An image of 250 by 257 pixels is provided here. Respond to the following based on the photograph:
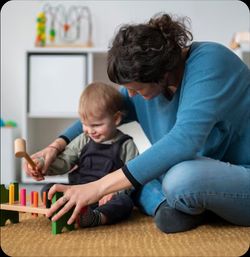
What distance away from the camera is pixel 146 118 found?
1.21m

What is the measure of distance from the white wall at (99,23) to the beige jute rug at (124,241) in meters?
1.81

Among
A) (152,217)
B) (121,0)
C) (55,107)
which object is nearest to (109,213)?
(152,217)

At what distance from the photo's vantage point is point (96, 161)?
127 centimetres

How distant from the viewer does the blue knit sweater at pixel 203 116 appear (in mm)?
853

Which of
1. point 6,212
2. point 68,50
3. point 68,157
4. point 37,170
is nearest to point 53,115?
point 68,50

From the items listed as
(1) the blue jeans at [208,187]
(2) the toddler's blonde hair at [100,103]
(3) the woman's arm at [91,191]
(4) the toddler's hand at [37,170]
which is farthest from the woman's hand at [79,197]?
(2) the toddler's blonde hair at [100,103]

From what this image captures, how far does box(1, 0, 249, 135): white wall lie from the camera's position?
8.85ft

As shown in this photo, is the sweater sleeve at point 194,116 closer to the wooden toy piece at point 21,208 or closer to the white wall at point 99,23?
the wooden toy piece at point 21,208

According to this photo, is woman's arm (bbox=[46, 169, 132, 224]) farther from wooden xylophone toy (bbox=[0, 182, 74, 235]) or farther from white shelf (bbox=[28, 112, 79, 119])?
white shelf (bbox=[28, 112, 79, 119])

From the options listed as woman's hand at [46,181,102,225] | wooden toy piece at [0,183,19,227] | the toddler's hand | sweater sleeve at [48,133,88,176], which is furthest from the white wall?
woman's hand at [46,181,102,225]

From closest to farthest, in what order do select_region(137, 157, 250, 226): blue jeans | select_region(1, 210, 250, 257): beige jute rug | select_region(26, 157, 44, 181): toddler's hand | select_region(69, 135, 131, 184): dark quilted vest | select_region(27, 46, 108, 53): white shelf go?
select_region(1, 210, 250, 257): beige jute rug
select_region(137, 157, 250, 226): blue jeans
select_region(26, 157, 44, 181): toddler's hand
select_region(69, 135, 131, 184): dark quilted vest
select_region(27, 46, 108, 53): white shelf

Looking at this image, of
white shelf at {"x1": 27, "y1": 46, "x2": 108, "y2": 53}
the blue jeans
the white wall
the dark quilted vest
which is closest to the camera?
the blue jeans

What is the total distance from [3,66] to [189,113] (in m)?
2.12

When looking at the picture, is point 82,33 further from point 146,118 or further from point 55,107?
point 146,118
